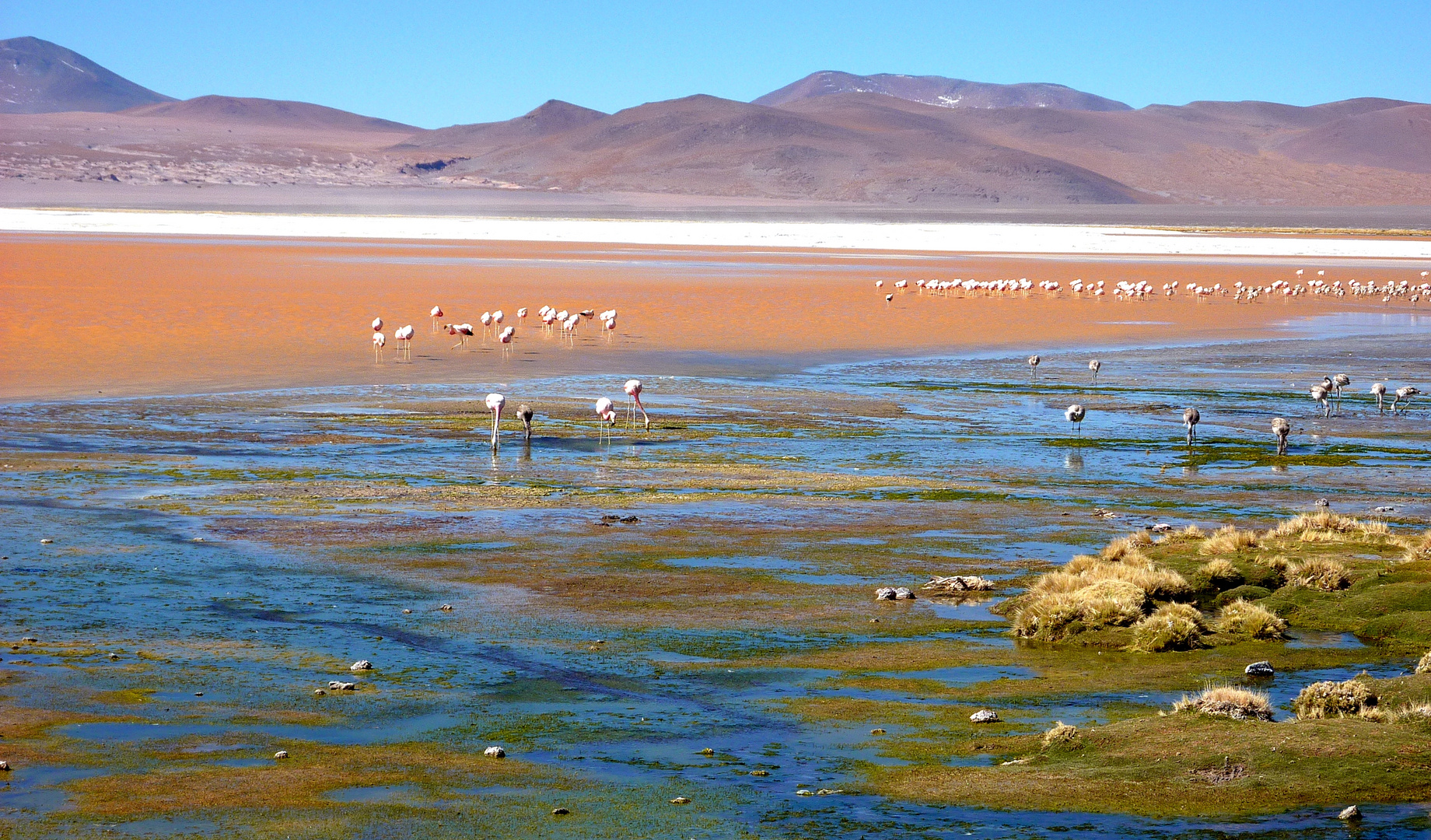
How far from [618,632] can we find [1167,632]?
348 cm

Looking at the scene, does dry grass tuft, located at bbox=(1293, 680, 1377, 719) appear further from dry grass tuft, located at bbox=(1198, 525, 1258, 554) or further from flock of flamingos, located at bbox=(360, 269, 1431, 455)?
flock of flamingos, located at bbox=(360, 269, 1431, 455)

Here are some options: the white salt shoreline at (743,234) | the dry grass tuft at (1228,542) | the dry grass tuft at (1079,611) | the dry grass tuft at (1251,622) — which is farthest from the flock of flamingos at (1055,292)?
the white salt shoreline at (743,234)

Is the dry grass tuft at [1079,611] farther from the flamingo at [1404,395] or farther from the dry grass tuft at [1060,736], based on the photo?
the flamingo at [1404,395]

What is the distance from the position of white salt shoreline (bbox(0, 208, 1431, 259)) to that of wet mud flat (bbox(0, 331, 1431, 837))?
55574 mm

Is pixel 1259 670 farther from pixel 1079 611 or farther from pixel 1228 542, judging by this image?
pixel 1228 542

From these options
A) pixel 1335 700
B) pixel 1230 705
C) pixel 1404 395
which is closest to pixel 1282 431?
pixel 1404 395

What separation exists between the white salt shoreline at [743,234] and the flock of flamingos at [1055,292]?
1993cm

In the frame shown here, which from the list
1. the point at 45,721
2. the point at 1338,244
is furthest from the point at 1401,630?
the point at 1338,244

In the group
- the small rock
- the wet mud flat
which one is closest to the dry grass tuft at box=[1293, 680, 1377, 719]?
the wet mud flat

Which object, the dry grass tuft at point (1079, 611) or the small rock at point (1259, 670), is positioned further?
the dry grass tuft at point (1079, 611)

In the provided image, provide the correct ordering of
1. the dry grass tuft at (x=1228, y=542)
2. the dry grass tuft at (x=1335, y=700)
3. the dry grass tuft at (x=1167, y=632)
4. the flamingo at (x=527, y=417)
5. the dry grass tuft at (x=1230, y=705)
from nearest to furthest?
the dry grass tuft at (x=1230, y=705) < the dry grass tuft at (x=1335, y=700) < the dry grass tuft at (x=1167, y=632) < the dry grass tuft at (x=1228, y=542) < the flamingo at (x=527, y=417)

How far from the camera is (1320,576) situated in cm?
1090

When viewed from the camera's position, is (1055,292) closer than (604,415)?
No

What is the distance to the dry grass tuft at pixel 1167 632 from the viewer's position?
378 inches
